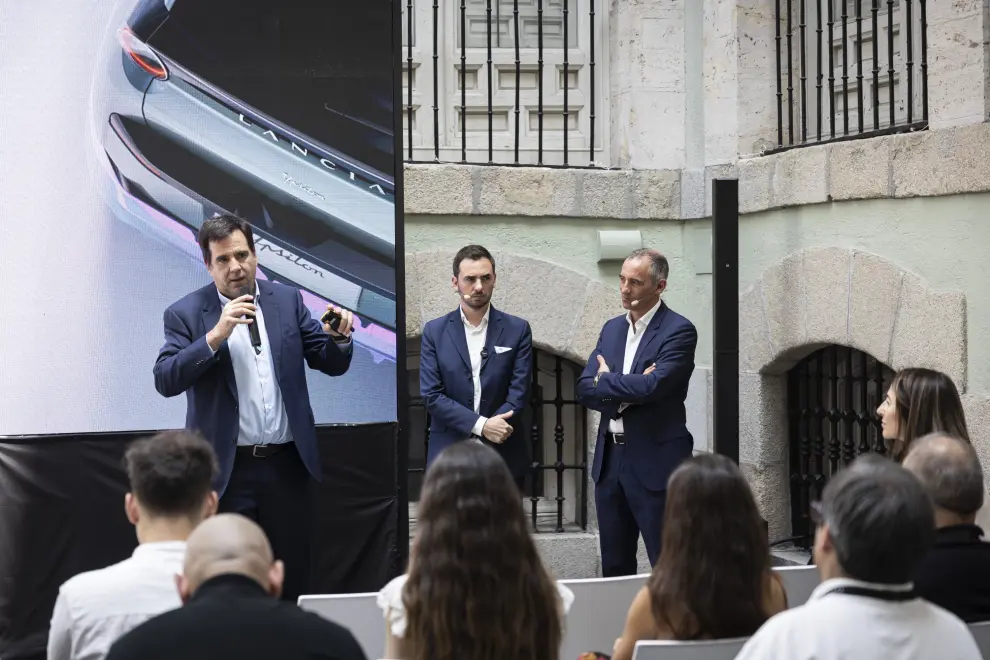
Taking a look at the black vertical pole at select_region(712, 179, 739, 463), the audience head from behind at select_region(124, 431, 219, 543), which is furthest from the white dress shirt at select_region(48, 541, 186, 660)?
the black vertical pole at select_region(712, 179, 739, 463)

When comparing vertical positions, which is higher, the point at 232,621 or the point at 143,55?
the point at 143,55

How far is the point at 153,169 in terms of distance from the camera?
5512mm

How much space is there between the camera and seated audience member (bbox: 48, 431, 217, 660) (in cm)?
248

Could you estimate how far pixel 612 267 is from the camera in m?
6.73

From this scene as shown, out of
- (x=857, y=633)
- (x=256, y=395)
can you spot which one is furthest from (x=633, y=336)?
(x=857, y=633)

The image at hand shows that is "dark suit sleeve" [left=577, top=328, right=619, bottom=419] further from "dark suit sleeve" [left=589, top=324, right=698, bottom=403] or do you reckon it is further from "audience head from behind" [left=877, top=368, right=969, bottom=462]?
"audience head from behind" [left=877, top=368, right=969, bottom=462]

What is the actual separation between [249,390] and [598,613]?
1.59 m

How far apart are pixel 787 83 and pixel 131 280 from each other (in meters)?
3.33

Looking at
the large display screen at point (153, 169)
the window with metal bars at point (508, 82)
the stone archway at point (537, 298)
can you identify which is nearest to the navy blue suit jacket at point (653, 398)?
the large display screen at point (153, 169)

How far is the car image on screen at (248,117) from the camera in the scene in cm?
548

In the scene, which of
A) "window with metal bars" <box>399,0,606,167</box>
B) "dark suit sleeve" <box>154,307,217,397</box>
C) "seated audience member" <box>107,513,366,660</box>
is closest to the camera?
"seated audience member" <box>107,513,366,660</box>

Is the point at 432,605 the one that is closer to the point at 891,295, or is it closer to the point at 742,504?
the point at 742,504

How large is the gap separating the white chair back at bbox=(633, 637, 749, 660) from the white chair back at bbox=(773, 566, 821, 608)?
74cm

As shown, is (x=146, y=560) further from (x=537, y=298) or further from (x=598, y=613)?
(x=537, y=298)
